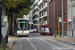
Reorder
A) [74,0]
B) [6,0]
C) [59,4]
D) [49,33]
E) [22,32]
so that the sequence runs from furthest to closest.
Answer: [59,4]
[49,33]
[22,32]
[74,0]
[6,0]

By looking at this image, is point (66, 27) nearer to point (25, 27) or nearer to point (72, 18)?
point (72, 18)

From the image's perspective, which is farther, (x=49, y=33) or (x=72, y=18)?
(x=49, y=33)

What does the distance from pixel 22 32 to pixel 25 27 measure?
1146mm

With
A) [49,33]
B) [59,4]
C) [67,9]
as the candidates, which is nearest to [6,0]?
[67,9]

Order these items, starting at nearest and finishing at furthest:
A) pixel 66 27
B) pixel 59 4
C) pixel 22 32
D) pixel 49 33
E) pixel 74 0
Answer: pixel 74 0 < pixel 22 32 < pixel 66 27 < pixel 49 33 < pixel 59 4

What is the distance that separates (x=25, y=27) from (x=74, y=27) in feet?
30.4

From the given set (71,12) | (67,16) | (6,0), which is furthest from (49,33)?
(6,0)

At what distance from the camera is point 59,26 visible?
38969mm

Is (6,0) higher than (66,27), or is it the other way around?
(6,0)

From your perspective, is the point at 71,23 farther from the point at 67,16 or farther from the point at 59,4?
the point at 59,4

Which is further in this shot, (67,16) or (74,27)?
(67,16)

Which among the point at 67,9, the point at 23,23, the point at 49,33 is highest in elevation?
the point at 67,9

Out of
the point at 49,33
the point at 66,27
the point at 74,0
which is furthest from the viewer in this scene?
the point at 49,33

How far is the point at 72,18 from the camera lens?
29922 millimetres
